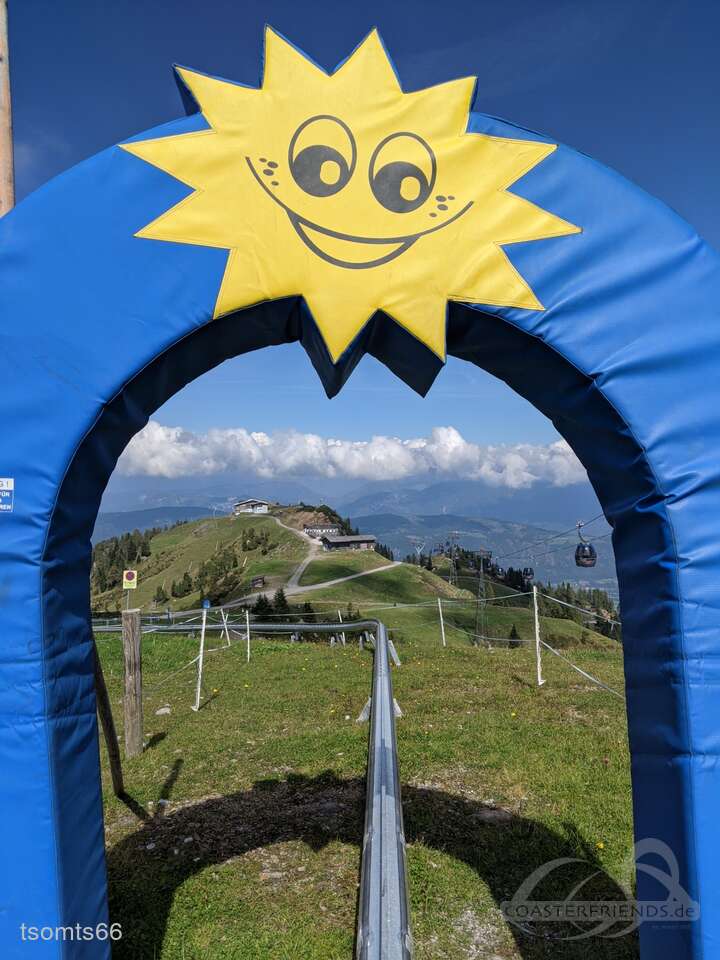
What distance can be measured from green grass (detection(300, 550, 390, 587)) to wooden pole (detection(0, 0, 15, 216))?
6078 cm

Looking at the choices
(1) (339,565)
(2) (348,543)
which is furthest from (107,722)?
(2) (348,543)

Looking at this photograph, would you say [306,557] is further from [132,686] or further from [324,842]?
[324,842]

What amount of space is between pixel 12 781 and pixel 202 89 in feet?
10.2

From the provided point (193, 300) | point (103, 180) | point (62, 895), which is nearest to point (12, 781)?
point (62, 895)

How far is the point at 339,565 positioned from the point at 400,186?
69586 mm

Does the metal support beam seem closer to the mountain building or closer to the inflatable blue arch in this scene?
the inflatable blue arch

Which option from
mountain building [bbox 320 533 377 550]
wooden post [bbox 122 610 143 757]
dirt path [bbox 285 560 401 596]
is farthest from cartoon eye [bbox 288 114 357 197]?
mountain building [bbox 320 533 377 550]

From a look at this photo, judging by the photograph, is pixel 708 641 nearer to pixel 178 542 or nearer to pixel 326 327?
pixel 326 327

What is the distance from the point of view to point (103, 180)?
283 cm

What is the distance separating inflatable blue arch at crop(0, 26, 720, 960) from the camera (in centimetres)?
256

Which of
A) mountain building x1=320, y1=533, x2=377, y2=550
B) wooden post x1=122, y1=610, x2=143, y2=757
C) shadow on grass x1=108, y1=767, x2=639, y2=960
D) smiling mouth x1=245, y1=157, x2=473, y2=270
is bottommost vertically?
shadow on grass x1=108, y1=767, x2=639, y2=960

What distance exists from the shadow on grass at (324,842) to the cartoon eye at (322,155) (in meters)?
4.50

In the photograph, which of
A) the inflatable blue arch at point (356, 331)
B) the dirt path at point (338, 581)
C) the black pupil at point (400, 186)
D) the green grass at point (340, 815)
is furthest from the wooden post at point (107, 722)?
the dirt path at point (338, 581)

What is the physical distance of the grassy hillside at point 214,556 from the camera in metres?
65.3
